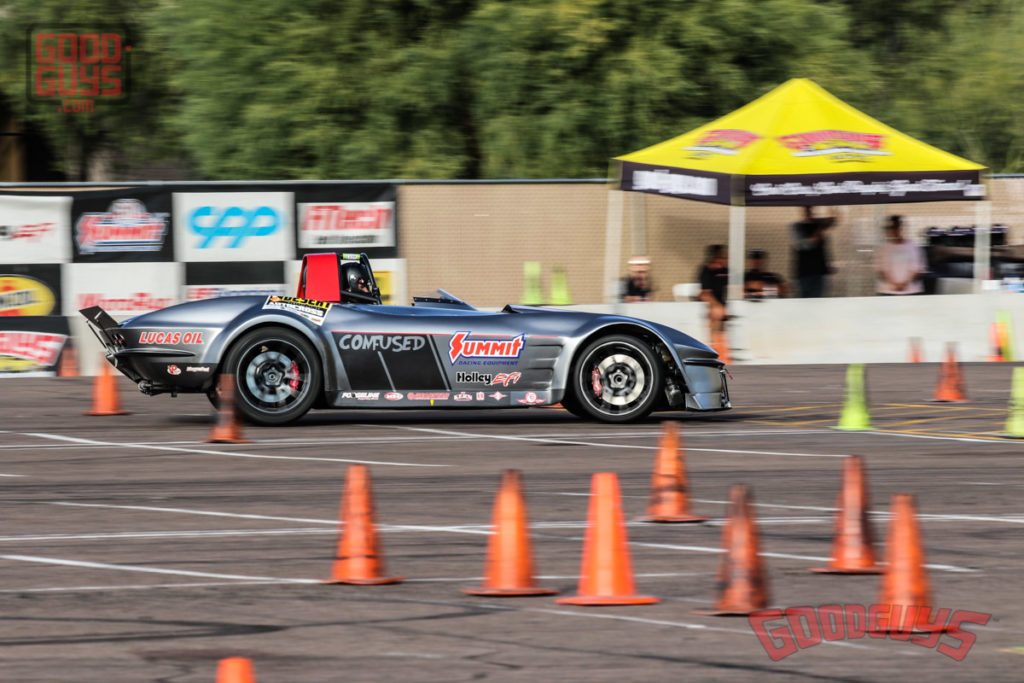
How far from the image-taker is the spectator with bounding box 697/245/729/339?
58.3 feet

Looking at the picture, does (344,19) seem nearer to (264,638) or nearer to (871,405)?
(871,405)

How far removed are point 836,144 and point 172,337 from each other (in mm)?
11126

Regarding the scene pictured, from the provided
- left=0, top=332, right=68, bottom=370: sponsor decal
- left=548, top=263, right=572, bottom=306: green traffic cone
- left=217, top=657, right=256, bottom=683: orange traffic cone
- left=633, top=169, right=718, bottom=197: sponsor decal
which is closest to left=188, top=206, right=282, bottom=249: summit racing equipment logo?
left=0, top=332, right=68, bottom=370: sponsor decal

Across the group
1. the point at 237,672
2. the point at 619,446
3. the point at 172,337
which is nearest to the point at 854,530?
the point at 237,672

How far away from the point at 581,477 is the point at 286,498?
6.27ft

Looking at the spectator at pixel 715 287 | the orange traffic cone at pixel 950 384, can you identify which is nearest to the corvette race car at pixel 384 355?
the orange traffic cone at pixel 950 384

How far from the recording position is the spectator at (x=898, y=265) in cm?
1886

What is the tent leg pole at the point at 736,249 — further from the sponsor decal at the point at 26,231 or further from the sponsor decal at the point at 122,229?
the sponsor decal at the point at 26,231

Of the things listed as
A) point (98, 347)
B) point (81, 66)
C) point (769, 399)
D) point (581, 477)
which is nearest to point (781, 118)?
point (769, 399)

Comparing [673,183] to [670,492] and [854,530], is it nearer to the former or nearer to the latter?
[670,492]

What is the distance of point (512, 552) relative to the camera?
19.4 feet

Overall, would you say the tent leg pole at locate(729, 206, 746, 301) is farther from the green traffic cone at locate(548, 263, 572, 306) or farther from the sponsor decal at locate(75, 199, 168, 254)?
the sponsor decal at locate(75, 199, 168, 254)
